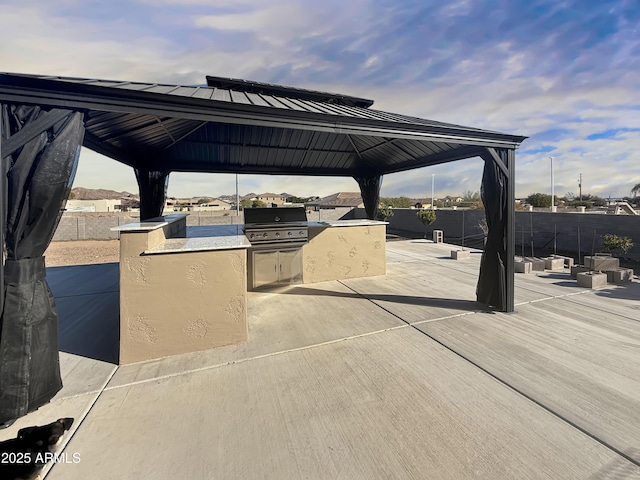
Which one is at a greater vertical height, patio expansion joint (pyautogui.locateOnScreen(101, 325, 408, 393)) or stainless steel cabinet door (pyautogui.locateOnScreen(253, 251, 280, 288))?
stainless steel cabinet door (pyautogui.locateOnScreen(253, 251, 280, 288))

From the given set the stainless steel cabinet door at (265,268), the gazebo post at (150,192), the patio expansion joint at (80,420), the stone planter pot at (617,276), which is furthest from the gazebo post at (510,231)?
the gazebo post at (150,192)

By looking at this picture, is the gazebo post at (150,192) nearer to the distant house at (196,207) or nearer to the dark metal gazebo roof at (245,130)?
the dark metal gazebo roof at (245,130)

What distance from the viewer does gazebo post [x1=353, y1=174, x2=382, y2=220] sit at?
28.7 ft

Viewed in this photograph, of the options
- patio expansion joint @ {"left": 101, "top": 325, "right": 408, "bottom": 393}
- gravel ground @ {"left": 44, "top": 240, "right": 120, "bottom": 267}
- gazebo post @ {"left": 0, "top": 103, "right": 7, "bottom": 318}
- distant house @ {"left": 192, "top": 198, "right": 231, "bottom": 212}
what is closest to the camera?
gazebo post @ {"left": 0, "top": 103, "right": 7, "bottom": 318}

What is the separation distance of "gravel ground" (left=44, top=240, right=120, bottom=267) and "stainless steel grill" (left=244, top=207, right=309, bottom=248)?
6.89m

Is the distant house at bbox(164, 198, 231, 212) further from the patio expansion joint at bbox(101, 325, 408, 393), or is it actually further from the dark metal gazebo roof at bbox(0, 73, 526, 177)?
the patio expansion joint at bbox(101, 325, 408, 393)

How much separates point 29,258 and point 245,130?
425 cm

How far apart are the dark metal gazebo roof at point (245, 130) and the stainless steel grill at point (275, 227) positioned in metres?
1.71

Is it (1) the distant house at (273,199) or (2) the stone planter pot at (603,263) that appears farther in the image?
(1) the distant house at (273,199)

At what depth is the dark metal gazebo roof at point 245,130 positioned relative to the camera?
2.69m

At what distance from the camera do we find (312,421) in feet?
7.06

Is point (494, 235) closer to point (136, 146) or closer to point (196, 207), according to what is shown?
point (136, 146)

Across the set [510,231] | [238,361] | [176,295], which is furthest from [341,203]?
[238,361]

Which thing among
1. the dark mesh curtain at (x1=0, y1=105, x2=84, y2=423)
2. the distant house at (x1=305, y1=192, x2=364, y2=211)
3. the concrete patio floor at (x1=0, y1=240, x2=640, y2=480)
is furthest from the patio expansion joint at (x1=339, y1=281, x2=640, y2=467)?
the distant house at (x1=305, y1=192, x2=364, y2=211)
